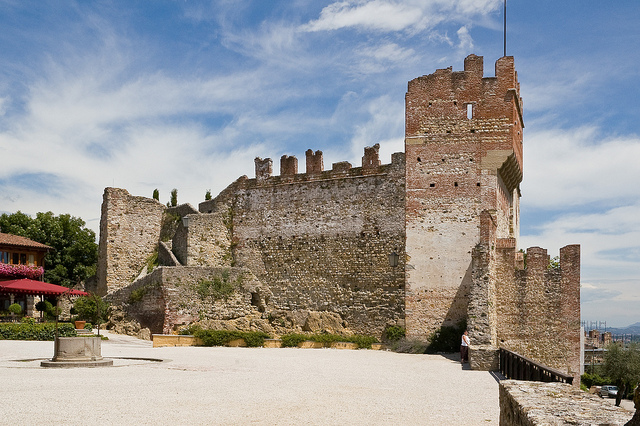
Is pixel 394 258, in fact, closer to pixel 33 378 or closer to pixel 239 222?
pixel 239 222

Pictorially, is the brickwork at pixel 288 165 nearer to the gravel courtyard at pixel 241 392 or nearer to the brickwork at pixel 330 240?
the brickwork at pixel 330 240

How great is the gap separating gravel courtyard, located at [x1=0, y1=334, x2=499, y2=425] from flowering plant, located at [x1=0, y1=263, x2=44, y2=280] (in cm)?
1518

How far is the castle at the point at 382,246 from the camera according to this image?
21391mm

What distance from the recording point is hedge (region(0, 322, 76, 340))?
861 inches

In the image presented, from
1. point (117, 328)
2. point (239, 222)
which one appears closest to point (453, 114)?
point (239, 222)

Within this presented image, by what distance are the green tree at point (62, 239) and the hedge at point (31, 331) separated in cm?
1726

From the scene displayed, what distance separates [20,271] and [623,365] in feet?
152

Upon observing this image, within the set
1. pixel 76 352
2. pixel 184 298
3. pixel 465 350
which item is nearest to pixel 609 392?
pixel 465 350

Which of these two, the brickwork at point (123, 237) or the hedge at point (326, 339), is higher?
the brickwork at point (123, 237)

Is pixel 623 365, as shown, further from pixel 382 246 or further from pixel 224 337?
pixel 224 337

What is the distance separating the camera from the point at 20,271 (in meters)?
32.1

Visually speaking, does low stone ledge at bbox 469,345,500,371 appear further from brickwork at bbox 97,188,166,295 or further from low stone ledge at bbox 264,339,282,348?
brickwork at bbox 97,188,166,295

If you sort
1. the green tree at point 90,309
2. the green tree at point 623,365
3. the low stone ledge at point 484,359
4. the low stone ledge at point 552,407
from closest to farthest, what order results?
the low stone ledge at point 552,407
the low stone ledge at point 484,359
the green tree at point 90,309
the green tree at point 623,365

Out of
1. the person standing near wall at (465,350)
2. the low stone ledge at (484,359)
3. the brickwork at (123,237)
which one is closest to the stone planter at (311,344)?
the person standing near wall at (465,350)
